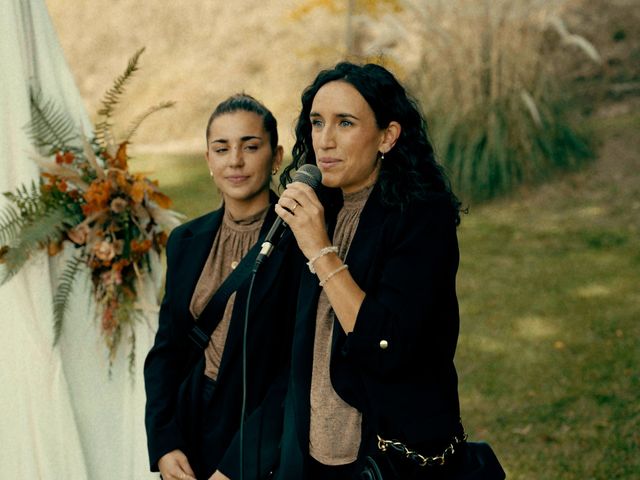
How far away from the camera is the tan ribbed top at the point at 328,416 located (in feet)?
7.91

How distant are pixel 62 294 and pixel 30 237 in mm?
308

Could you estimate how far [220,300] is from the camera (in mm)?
2795

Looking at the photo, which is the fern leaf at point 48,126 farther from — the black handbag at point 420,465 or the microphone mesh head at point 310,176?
the black handbag at point 420,465

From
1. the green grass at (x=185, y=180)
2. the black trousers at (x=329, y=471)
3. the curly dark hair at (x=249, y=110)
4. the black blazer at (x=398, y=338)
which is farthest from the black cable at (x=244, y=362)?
the green grass at (x=185, y=180)

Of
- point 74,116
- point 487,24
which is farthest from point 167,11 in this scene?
point 74,116

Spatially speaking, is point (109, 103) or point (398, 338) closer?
point (398, 338)

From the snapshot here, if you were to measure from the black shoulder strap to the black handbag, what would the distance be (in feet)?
2.41

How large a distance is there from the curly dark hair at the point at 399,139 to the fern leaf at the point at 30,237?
58.1 inches

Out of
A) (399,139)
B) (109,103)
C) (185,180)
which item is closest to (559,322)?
(109,103)

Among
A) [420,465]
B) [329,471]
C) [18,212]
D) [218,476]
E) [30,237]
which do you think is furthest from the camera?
[18,212]

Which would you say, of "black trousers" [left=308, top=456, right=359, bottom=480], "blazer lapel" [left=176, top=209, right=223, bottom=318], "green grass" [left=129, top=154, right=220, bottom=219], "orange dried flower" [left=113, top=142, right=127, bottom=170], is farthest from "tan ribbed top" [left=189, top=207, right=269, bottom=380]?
"green grass" [left=129, top=154, right=220, bottom=219]

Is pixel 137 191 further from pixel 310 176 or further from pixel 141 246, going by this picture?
pixel 310 176

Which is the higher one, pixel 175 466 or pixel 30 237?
pixel 30 237

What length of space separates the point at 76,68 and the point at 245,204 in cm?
1596
